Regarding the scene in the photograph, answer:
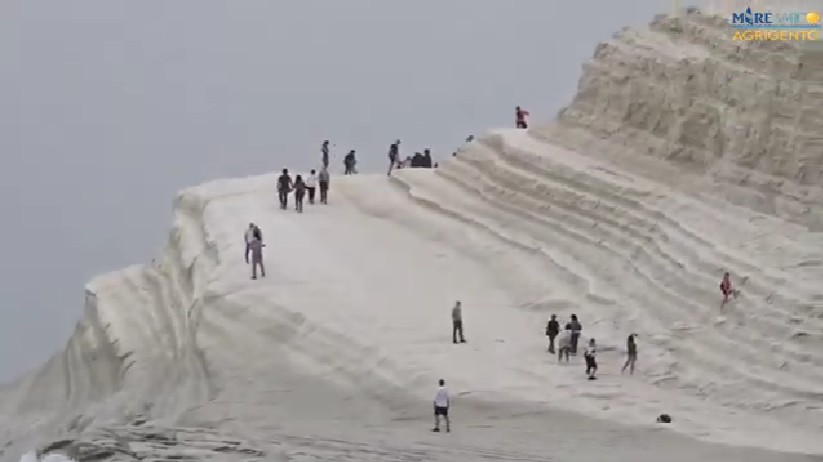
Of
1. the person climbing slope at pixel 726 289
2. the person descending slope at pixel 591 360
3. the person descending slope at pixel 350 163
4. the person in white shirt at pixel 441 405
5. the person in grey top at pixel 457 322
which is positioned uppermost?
the person descending slope at pixel 350 163

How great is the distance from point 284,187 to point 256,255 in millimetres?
5859

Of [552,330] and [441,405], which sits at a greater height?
[552,330]

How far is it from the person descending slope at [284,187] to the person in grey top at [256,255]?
17.2ft

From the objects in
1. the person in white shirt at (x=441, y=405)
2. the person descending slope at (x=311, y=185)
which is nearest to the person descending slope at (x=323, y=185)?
the person descending slope at (x=311, y=185)

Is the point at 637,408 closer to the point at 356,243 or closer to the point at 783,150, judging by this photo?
the point at 783,150

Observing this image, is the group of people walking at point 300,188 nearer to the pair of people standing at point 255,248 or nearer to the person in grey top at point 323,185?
the person in grey top at point 323,185

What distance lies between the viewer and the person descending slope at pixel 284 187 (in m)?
29.4

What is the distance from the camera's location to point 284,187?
97.1ft

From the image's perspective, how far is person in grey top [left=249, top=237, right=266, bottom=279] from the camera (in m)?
23.8

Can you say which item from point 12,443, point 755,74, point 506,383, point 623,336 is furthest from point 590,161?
point 12,443

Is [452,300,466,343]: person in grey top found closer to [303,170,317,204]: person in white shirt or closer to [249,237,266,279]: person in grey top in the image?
[249,237,266,279]: person in grey top

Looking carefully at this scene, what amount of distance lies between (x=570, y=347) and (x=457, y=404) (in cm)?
207

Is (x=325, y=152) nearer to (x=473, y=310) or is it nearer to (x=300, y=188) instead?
(x=300, y=188)

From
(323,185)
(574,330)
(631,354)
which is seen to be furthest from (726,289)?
(323,185)
